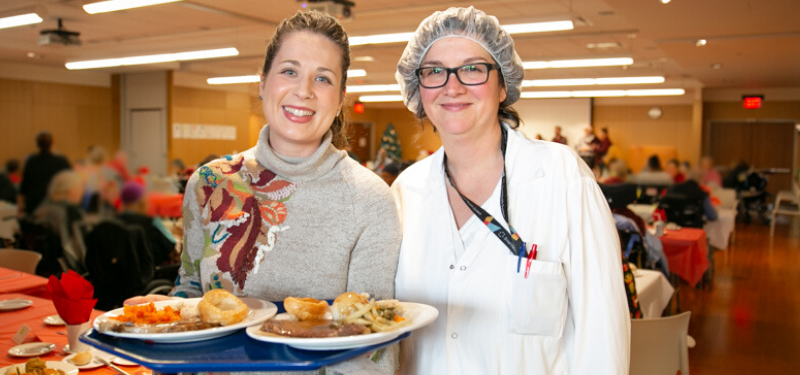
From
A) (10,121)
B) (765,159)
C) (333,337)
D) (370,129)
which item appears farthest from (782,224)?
(10,121)

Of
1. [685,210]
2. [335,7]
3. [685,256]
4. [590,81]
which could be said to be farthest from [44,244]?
[590,81]

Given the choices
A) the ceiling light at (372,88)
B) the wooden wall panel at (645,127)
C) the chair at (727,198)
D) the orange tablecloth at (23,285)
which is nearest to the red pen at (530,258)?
the orange tablecloth at (23,285)

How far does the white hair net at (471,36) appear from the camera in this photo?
5.87 ft

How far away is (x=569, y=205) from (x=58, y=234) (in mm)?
5364

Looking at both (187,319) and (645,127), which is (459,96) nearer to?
(187,319)

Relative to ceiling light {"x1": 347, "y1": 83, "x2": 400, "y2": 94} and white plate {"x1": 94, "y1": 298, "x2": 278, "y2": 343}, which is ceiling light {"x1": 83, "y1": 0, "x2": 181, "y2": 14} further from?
ceiling light {"x1": 347, "y1": 83, "x2": 400, "y2": 94}

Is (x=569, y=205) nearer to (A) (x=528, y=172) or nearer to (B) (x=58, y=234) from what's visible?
(A) (x=528, y=172)

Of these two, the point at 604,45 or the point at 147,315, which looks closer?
the point at 147,315

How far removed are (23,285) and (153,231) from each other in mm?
945

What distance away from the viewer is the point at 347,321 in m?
1.28

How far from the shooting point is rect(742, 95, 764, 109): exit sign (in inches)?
663

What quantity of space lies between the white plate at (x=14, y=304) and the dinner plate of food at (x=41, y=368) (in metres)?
1.17

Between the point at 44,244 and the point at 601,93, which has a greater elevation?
the point at 601,93

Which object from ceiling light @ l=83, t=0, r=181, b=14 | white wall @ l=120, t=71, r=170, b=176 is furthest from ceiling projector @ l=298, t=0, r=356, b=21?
white wall @ l=120, t=71, r=170, b=176
